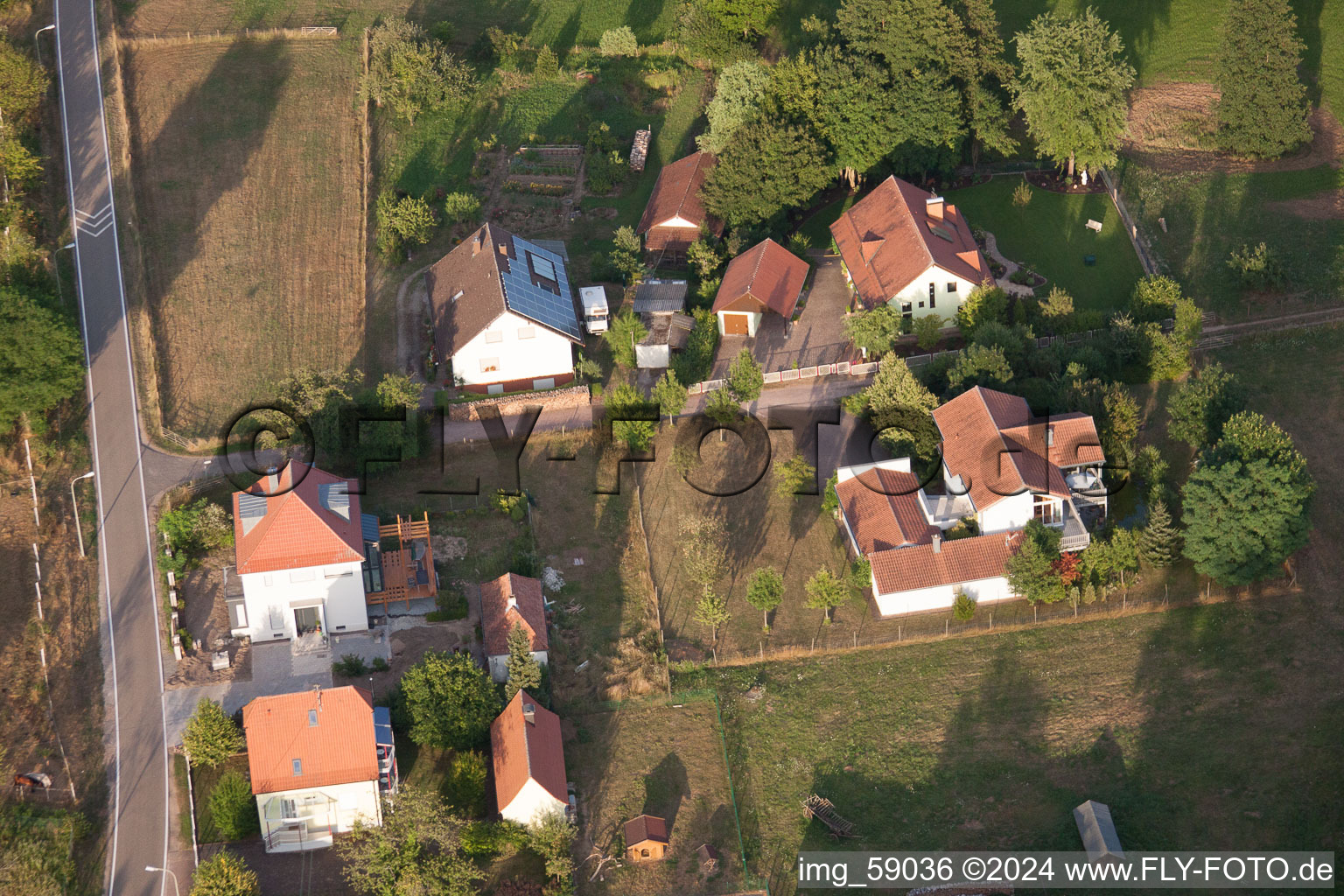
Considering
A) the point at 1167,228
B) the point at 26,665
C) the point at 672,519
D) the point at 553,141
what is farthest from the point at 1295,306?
the point at 26,665

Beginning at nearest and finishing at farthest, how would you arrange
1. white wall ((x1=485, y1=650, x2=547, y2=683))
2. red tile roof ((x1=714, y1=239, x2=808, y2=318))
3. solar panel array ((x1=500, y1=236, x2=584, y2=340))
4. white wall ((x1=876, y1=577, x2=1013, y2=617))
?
white wall ((x1=485, y1=650, x2=547, y2=683)) < white wall ((x1=876, y1=577, x2=1013, y2=617)) < solar panel array ((x1=500, y1=236, x2=584, y2=340)) < red tile roof ((x1=714, y1=239, x2=808, y2=318))

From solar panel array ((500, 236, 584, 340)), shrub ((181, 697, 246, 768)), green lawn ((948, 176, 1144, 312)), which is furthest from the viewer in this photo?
green lawn ((948, 176, 1144, 312))

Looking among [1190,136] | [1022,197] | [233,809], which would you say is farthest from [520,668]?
[1190,136]

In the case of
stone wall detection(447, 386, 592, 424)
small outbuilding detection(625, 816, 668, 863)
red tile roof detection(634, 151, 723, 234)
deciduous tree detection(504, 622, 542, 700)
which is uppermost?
red tile roof detection(634, 151, 723, 234)

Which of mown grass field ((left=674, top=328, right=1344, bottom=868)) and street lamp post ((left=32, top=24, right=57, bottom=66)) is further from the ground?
street lamp post ((left=32, top=24, right=57, bottom=66))

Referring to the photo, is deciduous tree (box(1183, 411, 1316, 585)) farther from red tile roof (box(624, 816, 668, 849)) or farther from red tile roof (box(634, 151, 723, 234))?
red tile roof (box(634, 151, 723, 234))

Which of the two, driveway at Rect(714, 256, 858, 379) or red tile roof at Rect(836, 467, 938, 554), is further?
driveway at Rect(714, 256, 858, 379)

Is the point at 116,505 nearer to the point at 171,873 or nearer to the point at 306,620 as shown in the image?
the point at 306,620

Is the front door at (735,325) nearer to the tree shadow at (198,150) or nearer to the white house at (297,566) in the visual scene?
the white house at (297,566)

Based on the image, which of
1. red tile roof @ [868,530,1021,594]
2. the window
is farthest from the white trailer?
the window
